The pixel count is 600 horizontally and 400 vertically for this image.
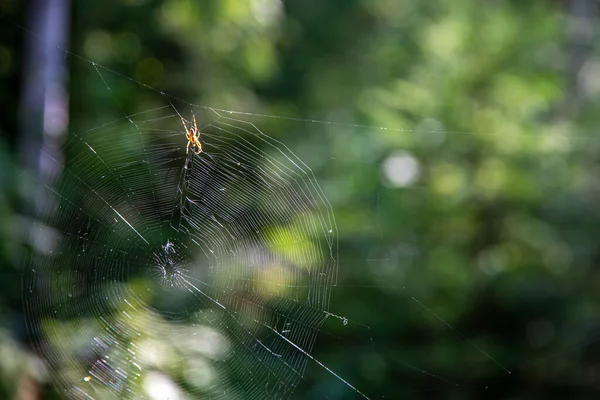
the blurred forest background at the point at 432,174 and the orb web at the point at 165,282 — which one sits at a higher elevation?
the blurred forest background at the point at 432,174

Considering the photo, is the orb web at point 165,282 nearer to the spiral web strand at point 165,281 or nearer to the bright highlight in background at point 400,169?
the spiral web strand at point 165,281

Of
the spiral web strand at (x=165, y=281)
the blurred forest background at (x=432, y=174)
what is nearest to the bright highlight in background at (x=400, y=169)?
the blurred forest background at (x=432, y=174)

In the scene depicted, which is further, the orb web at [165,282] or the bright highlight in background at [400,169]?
the bright highlight in background at [400,169]

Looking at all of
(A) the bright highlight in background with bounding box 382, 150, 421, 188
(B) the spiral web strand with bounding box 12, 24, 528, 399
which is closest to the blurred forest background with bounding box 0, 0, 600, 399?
(A) the bright highlight in background with bounding box 382, 150, 421, 188

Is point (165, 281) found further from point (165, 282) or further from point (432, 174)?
point (432, 174)

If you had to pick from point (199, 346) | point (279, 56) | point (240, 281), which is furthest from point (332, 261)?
point (279, 56)

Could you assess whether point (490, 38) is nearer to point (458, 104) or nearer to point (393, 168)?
point (458, 104)
